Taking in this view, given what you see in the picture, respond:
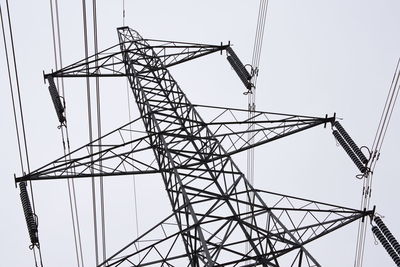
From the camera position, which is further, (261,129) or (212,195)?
(261,129)

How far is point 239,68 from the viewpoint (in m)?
19.0

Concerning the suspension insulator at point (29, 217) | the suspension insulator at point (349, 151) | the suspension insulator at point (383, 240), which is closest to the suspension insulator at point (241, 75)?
the suspension insulator at point (349, 151)

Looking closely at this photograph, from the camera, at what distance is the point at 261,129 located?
13297mm

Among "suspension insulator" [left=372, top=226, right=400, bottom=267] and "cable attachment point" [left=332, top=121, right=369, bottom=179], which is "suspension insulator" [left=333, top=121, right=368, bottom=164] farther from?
"suspension insulator" [left=372, top=226, right=400, bottom=267]

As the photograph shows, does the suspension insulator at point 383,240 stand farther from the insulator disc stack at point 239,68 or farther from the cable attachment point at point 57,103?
the cable attachment point at point 57,103

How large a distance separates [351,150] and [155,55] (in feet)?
21.0

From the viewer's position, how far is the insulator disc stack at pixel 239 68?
18.6 m

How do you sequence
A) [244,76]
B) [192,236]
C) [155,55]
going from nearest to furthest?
[192,236] → [155,55] → [244,76]

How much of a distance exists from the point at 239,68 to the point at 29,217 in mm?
9145

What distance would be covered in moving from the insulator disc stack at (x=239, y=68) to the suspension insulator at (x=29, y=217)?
27.1 feet

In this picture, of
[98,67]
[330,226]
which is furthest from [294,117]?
[98,67]

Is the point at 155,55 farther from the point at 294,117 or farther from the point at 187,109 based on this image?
the point at 294,117

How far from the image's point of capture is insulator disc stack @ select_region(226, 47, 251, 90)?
18609 mm

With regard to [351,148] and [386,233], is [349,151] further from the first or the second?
[386,233]
